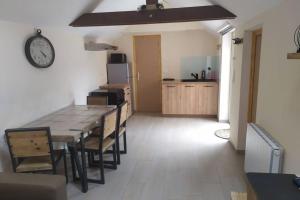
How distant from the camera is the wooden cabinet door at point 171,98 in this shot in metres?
5.40

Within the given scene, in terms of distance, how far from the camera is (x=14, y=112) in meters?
2.65

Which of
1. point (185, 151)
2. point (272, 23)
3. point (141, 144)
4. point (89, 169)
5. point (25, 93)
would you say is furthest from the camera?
point (141, 144)

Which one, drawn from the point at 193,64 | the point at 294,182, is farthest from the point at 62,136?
the point at 193,64

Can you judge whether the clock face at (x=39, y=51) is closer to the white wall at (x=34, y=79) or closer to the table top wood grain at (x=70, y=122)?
the white wall at (x=34, y=79)

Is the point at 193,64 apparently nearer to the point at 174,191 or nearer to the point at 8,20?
the point at 174,191

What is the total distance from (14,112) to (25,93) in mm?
289

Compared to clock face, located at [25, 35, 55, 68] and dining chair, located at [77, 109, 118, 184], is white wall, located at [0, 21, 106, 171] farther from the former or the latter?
dining chair, located at [77, 109, 118, 184]

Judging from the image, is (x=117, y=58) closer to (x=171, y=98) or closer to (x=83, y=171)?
(x=171, y=98)

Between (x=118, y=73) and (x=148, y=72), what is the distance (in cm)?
83

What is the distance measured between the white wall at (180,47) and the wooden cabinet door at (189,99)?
57 cm

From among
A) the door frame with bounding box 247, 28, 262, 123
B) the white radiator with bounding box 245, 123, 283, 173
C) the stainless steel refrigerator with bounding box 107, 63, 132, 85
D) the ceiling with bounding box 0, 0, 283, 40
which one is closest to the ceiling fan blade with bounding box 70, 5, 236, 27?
the ceiling with bounding box 0, 0, 283, 40

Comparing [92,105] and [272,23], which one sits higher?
[272,23]

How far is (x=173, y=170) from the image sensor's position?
3.00m

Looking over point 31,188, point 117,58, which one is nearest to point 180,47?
point 117,58
